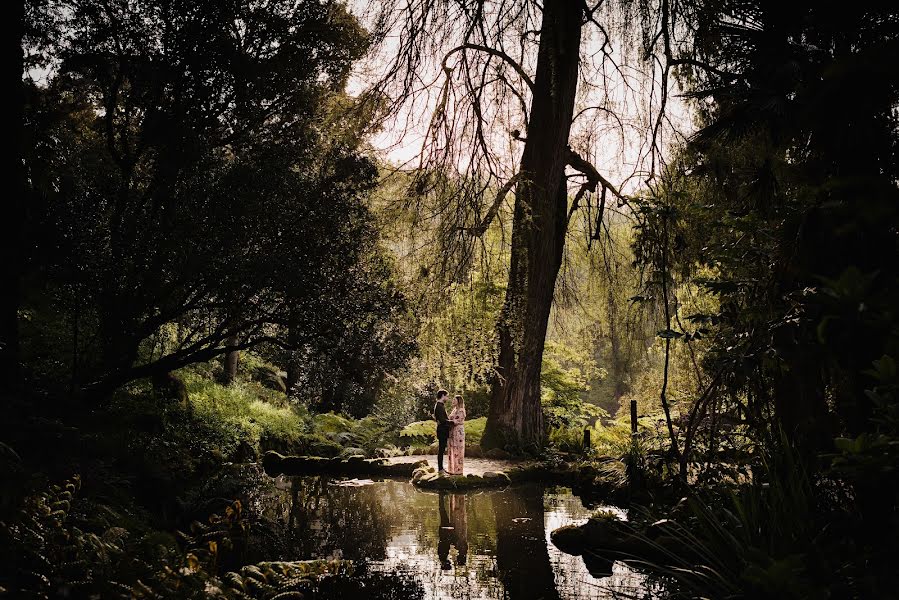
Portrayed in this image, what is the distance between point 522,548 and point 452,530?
1.07 meters

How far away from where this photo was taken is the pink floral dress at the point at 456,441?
1068 cm

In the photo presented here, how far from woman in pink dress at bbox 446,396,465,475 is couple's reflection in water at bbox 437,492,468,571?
48.2 inches

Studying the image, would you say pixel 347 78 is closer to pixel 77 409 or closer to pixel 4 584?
pixel 77 409

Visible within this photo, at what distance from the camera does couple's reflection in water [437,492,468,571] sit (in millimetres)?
5945

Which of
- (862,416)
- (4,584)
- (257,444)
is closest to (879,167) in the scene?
(862,416)

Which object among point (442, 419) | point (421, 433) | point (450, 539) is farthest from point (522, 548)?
point (421, 433)

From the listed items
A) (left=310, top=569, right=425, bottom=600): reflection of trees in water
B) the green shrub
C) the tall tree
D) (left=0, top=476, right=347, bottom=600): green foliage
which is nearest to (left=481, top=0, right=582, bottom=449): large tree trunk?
the tall tree

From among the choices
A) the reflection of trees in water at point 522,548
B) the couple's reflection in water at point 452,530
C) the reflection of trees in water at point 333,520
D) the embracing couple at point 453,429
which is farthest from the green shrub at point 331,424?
the reflection of trees in water at point 522,548

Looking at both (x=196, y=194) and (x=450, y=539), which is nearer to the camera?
(x=450, y=539)

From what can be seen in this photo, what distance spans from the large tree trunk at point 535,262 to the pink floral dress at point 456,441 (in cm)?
200

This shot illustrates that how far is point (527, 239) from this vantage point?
1164 centimetres

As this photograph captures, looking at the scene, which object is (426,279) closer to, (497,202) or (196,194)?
(497,202)

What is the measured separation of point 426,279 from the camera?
33.4 feet

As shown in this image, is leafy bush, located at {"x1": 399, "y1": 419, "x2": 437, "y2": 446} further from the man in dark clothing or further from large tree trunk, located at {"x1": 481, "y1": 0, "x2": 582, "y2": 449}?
the man in dark clothing
